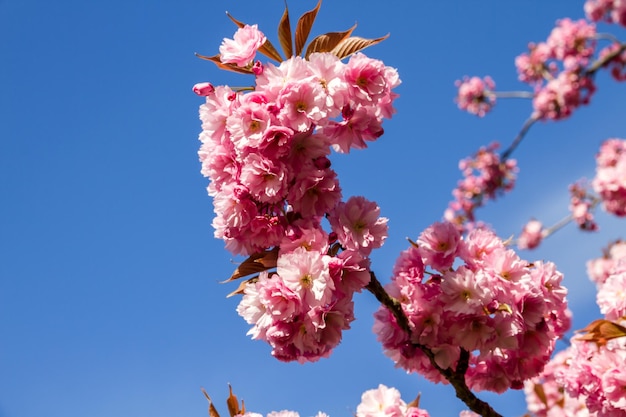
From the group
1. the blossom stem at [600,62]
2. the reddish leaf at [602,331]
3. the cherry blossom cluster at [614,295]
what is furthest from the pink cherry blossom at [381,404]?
the blossom stem at [600,62]

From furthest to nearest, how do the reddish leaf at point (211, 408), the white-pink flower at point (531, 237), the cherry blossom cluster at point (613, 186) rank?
the white-pink flower at point (531, 237) < the cherry blossom cluster at point (613, 186) < the reddish leaf at point (211, 408)

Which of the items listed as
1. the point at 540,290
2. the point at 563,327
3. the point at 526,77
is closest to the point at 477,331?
the point at 540,290

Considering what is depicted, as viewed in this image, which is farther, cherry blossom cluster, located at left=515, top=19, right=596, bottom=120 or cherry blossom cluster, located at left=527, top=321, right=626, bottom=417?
cherry blossom cluster, located at left=515, top=19, right=596, bottom=120

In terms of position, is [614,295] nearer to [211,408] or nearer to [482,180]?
[211,408]

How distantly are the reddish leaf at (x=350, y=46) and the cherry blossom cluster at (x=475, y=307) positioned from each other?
0.74 meters

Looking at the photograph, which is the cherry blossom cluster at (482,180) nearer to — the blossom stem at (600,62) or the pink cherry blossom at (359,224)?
the blossom stem at (600,62)

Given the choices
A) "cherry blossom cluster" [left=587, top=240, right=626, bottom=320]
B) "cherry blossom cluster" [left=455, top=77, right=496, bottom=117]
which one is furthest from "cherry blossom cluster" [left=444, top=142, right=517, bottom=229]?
"cherry blossom cluster" [left=587, top=240, right=626, bottom=320]

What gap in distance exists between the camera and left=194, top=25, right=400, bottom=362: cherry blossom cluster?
1936 millimetres

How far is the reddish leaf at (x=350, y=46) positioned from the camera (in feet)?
7.31

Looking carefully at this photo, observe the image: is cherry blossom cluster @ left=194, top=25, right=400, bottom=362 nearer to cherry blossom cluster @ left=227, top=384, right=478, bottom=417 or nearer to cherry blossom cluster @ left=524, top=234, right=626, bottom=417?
cherry blossom cluster @ left=227, top=384, right=478, bottom=417

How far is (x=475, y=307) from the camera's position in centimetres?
210

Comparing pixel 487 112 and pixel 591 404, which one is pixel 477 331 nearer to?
pixel 591 404

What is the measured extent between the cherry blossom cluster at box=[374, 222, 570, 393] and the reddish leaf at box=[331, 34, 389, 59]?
0.74m

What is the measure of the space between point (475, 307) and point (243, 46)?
1.27m
